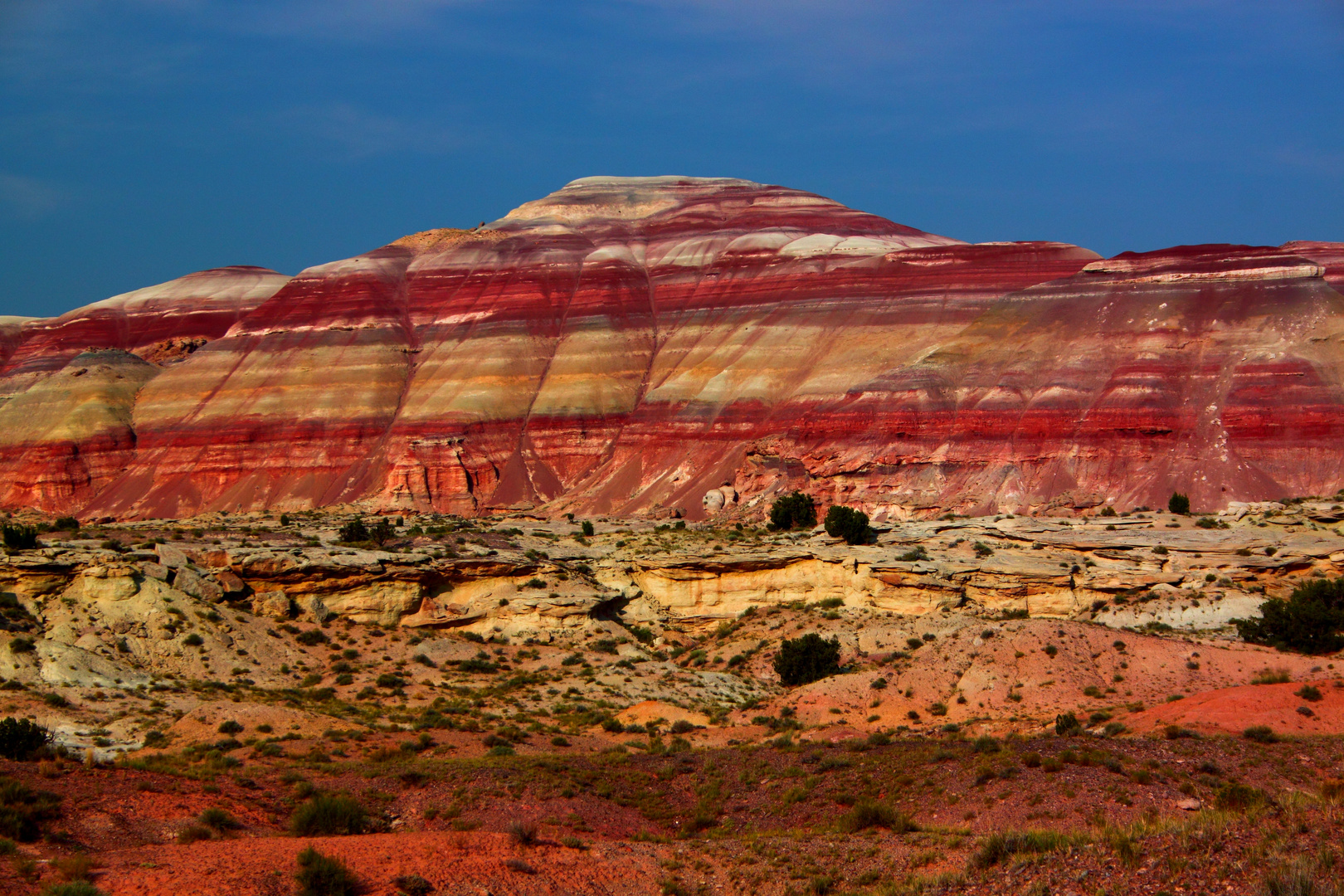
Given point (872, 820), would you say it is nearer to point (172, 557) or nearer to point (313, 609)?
point (313, 609)

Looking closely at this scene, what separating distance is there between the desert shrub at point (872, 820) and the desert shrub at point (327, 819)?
789 cm

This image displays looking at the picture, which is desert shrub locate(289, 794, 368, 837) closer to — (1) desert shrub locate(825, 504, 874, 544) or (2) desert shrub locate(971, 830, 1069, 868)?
(2) desert shrub locate(971, 830, 1069, 868)

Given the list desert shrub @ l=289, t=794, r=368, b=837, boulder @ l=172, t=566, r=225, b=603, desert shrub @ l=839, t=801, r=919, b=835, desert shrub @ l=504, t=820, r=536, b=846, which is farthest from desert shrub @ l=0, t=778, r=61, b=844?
boulder @ l=172, t=566, r=225, b=603

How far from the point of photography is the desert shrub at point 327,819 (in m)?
17.8

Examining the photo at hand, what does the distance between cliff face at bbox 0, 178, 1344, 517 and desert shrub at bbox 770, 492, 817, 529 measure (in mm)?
13205

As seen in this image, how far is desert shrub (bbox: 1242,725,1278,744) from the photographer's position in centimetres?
2192

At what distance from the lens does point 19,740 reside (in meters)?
21.2

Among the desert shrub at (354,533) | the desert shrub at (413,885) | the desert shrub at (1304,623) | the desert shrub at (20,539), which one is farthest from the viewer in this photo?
the desert shrub at (354,533)

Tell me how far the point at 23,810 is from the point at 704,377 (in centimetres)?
7653

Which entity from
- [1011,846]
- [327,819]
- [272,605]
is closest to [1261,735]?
[1011,846]

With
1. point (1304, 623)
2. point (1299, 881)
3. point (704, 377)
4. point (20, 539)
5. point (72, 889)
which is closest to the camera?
point (1299, 881)

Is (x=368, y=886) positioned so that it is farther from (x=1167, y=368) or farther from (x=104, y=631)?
(x=1167, y=368)

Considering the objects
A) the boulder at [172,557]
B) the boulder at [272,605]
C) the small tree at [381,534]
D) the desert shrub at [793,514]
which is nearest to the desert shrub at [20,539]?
the boulder at [172,557]

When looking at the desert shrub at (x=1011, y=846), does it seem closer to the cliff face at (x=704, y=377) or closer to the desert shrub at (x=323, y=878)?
the desert shrub at (x=323, y=878)
